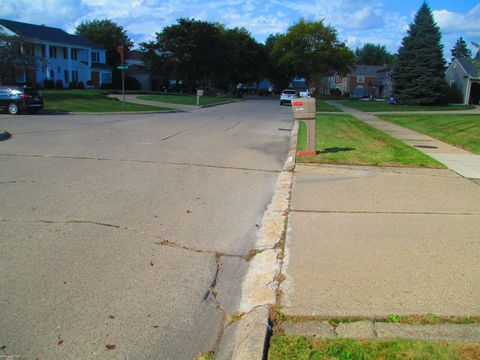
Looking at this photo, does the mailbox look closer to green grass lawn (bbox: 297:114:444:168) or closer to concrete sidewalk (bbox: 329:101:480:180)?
green grass lawn (bbox: 297:114:444:168)

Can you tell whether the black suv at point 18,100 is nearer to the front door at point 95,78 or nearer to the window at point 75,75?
the window at point 75,75

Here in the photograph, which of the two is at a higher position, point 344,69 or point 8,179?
point 344,69

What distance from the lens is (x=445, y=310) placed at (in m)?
3.60

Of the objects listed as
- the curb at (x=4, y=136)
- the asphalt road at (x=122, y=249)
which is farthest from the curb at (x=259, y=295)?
the curb at (x=4, y=136)

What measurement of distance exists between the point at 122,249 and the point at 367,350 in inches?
115

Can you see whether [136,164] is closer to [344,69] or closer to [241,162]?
[241,162]

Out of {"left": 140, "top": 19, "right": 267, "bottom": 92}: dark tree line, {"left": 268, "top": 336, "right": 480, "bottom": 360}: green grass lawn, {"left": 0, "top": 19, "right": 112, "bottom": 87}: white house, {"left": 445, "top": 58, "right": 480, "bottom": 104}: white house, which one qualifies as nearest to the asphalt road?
{"left": 268, "top": 336, "right": 480, "bottom": 360}: green grass lawn

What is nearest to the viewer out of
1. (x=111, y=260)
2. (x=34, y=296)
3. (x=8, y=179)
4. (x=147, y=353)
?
(x=147, y=353)

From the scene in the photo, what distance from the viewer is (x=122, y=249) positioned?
16.4 feet

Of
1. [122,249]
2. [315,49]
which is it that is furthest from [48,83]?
[122,249]

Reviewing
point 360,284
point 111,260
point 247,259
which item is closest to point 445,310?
point 360,284

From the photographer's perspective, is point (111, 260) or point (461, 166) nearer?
point (111, 260)

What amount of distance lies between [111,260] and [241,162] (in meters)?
6.13

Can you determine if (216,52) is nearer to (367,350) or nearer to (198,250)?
(198,250)
